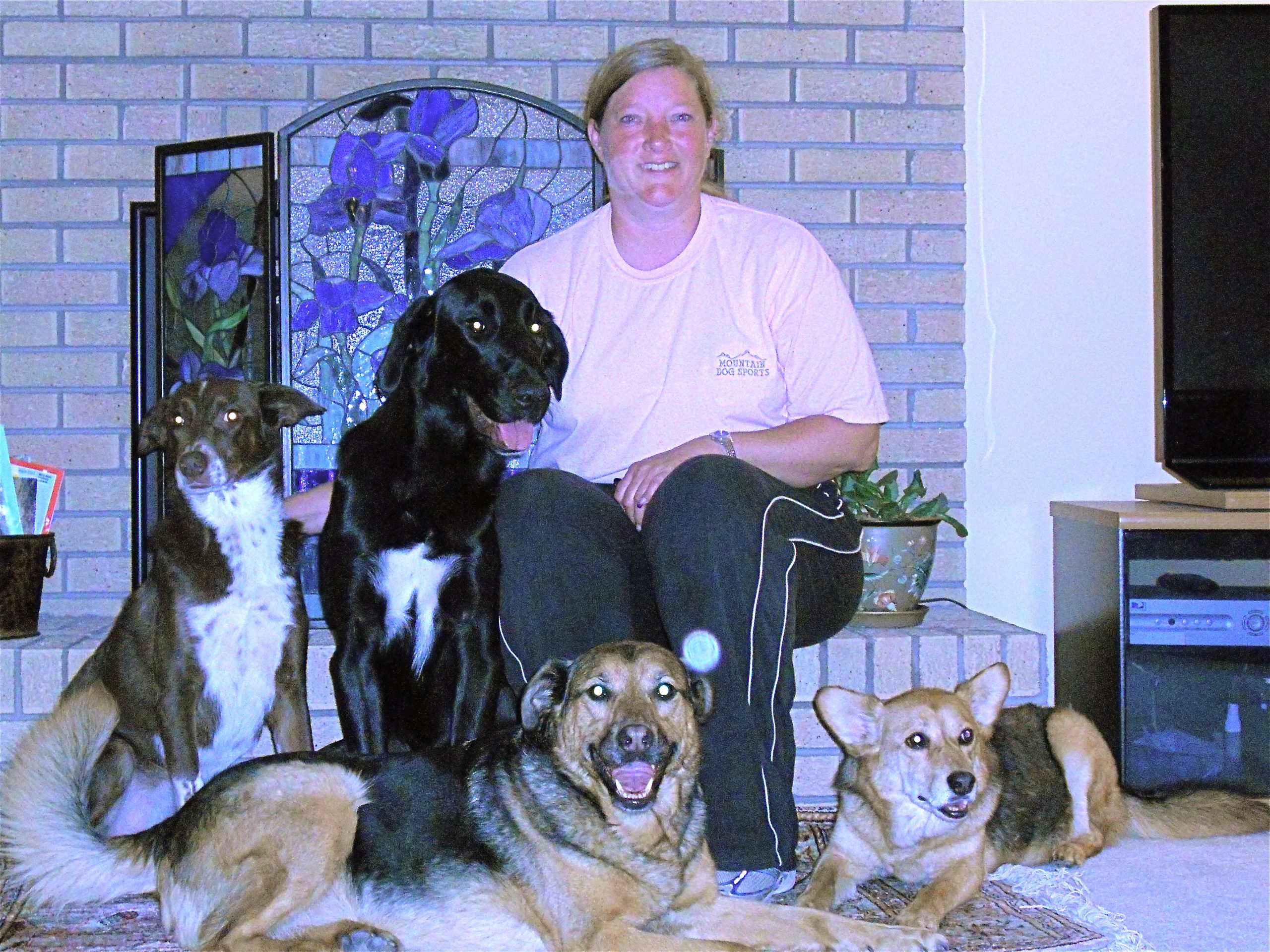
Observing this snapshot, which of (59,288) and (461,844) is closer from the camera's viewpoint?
(461,844)

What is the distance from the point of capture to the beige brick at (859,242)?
10.8 feet

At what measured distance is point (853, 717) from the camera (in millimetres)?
2137

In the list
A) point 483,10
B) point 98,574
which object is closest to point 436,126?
point 483,10

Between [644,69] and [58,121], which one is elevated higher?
[58,121]

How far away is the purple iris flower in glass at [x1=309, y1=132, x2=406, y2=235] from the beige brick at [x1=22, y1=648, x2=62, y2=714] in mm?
1208

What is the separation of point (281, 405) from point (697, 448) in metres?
0.79

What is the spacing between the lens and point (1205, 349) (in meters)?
2.86

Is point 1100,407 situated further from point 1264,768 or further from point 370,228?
point 370,228

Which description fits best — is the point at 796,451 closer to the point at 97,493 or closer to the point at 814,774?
the point at 814,774

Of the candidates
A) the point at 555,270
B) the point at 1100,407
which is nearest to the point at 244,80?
the point at 555,270

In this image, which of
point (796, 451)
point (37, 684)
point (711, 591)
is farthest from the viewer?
point (37, 684)

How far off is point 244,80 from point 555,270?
54.4 inches

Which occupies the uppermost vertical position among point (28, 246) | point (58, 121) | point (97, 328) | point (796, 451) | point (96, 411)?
point (58, 121)

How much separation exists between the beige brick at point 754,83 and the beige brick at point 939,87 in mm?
356
